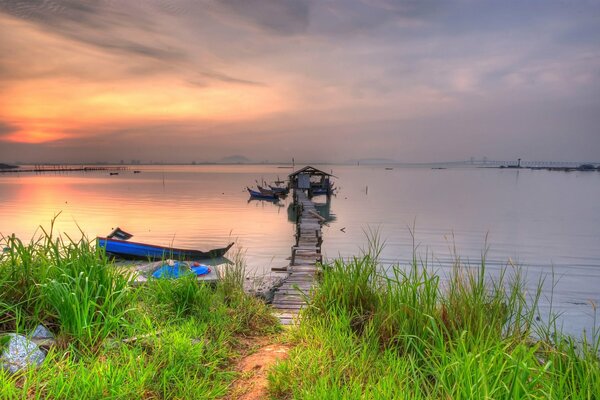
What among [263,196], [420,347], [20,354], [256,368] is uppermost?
[20,354]

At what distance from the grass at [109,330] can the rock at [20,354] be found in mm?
94

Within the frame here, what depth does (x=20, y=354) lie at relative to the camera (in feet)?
10.3

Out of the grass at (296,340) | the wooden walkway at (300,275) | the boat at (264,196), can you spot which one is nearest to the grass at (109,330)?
the grass at (296,340)

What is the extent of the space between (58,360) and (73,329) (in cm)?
30

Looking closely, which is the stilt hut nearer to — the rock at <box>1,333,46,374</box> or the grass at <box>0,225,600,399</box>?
the grass at <box>0,225,600,399</box>

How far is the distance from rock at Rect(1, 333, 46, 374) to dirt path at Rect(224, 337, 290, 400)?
6.08 feet

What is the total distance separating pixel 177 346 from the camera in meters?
3.56

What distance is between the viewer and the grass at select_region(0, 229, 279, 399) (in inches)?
114

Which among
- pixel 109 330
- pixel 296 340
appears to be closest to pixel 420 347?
pixel 296 340

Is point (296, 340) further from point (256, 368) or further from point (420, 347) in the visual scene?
point (420, 347)

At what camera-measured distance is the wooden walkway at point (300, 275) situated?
678cm

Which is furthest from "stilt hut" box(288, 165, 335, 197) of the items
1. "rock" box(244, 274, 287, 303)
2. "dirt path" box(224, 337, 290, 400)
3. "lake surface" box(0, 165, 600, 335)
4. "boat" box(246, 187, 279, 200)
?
"dirt path" box(224, 337, 290, 400)

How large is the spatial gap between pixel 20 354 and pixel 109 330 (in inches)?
29.3

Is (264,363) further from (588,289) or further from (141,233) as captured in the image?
(141,233)
